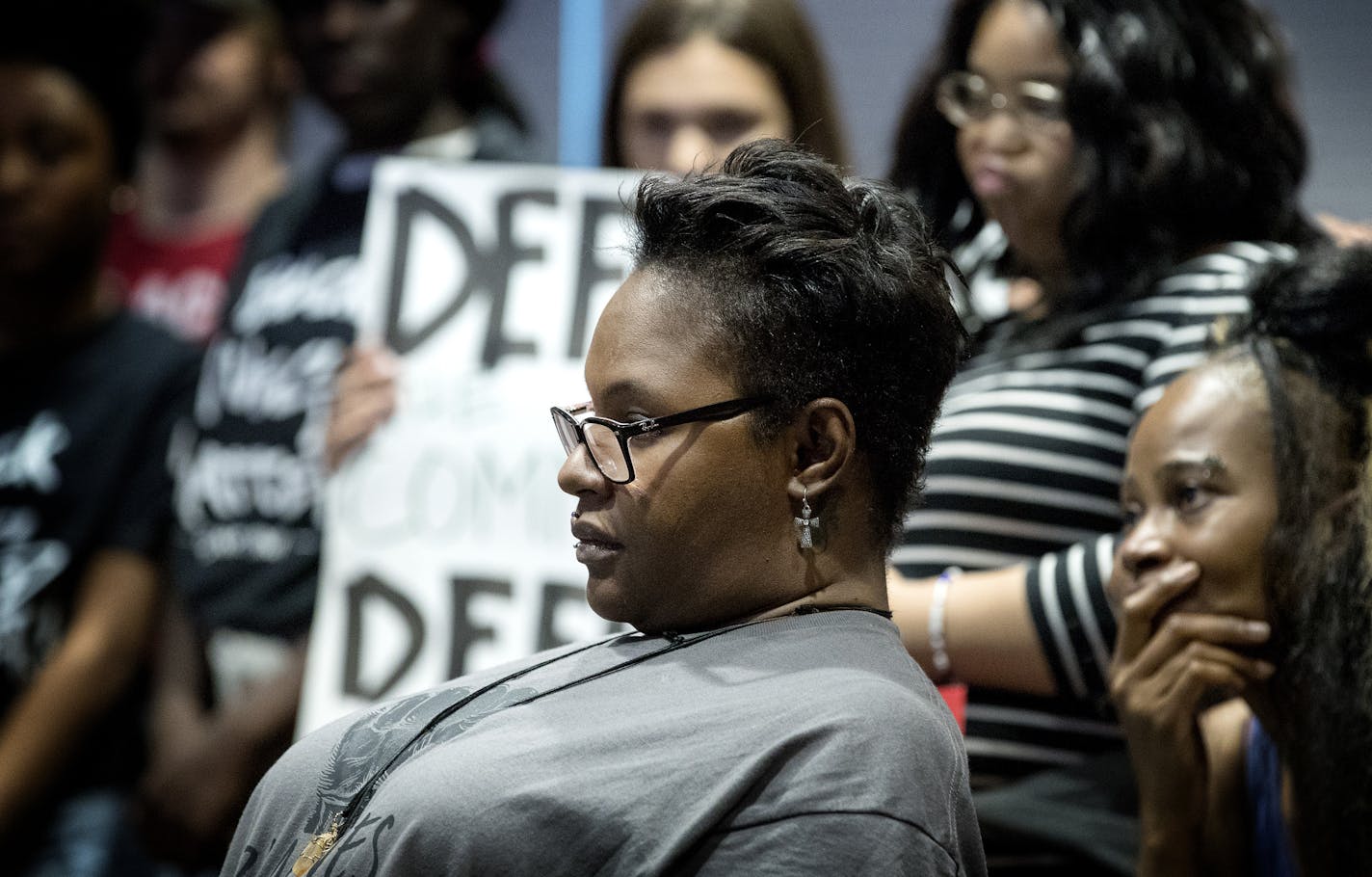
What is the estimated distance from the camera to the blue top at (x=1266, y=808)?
5.74 feet

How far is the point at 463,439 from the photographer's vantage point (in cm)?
259

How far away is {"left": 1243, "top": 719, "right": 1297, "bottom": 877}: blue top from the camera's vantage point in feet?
5.74

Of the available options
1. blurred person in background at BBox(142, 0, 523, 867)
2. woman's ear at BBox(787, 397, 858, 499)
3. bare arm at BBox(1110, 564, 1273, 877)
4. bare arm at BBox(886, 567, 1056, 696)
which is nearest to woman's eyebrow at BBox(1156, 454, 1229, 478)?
bare arm at BBox(1110, 564, 1273, 877)

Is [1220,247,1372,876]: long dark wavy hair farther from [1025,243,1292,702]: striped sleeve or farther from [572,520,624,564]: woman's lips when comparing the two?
[572,520,624,564]: woman's lips

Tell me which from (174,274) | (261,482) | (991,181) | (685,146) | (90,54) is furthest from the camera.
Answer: (174,274)

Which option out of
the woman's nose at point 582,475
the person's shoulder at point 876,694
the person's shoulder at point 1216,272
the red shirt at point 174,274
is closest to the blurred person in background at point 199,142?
the red shirt at point 174,274

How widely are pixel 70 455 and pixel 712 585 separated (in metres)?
2.10

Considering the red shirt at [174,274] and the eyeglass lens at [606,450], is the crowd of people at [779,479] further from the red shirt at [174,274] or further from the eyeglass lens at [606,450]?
the red shirt at [174,274]

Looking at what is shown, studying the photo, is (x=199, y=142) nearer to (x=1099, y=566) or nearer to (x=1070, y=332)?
(x=1070, y=332)

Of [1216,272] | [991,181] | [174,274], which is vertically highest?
[991,181]

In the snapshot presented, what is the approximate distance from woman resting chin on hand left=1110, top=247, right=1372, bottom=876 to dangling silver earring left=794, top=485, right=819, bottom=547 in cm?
50

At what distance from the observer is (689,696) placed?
135cm

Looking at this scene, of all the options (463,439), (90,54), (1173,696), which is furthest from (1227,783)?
(90,54)

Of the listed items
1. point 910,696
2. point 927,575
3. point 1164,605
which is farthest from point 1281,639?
point 910,696
